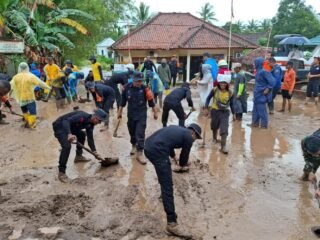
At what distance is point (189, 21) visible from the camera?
2731 cm

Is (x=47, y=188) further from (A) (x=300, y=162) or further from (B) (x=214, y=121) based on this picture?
(A) (x=300, y=162)

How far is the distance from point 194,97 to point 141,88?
8.84m

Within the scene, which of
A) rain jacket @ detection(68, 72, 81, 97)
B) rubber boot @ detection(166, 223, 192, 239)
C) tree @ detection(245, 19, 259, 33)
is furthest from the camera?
tree @ detection(245, 19, 259, 33)

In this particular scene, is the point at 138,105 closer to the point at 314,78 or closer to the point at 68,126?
the point at 68,126

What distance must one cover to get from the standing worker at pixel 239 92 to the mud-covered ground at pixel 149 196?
6.79ft

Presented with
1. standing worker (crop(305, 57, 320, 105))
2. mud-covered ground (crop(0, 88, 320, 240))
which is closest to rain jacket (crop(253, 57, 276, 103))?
mud-covered ground (crop(0, 88, 320, 240))

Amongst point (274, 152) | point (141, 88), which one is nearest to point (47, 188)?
point (141, 88)

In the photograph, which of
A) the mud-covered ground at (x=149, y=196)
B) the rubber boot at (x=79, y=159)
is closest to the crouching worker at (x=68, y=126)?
the mud-covered ground at (x=149, y=196)

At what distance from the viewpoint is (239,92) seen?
994 cm

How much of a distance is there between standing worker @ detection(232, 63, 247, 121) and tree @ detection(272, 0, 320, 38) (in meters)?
30.5

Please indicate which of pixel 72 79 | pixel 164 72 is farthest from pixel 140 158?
pixel 72 79

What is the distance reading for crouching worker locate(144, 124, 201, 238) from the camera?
441 cm

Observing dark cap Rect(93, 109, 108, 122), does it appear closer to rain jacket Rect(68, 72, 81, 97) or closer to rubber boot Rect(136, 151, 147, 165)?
rubber boot Rect(136, 151, 147, 165)

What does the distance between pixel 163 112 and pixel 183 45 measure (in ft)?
51.6
